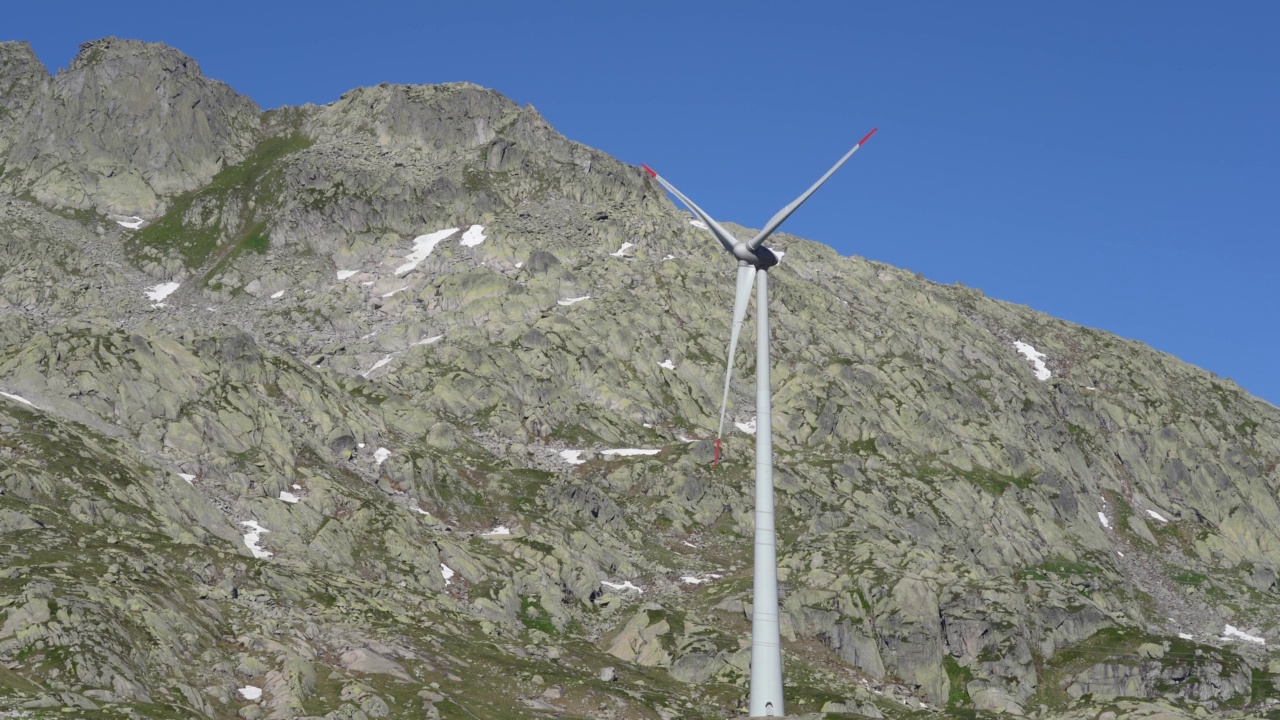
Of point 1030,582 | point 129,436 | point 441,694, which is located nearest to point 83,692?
point 441,694

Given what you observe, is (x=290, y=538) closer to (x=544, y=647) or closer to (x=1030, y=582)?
(x=544, y=647)

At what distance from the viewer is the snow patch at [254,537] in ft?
487

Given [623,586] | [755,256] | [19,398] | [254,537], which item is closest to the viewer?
[755,256]

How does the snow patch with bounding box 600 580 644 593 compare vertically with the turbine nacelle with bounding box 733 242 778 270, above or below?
above

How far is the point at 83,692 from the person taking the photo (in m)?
88.4

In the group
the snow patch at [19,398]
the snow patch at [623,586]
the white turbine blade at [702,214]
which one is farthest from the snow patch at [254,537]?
the white turbine blade at [702,214]

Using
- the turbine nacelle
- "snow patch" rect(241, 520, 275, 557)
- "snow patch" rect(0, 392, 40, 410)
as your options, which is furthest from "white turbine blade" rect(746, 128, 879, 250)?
"snow patch" rect(0, 392, 40, 410)

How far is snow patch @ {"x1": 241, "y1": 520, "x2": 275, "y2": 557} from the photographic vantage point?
148 m

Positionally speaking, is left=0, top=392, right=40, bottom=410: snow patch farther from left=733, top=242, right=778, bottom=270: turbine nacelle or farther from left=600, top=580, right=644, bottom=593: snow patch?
left=733, top=242, right=778, bottom=270: turbine nacelle

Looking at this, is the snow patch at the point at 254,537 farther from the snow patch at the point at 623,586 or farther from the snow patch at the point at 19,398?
the snow patch at the point at 623,586

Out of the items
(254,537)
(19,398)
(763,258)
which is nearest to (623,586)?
(254,537)

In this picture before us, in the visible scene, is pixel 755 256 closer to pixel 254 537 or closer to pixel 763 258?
pixel 763 258

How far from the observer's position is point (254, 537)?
500 feet

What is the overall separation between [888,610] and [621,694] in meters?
61.6
